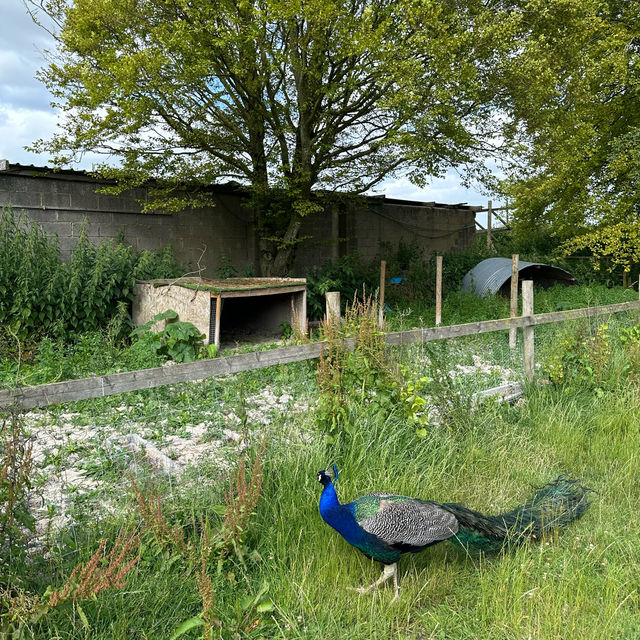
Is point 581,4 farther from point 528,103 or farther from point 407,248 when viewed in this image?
point 407,248

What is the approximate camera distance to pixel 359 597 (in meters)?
2.51

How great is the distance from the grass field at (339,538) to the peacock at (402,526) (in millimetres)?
95

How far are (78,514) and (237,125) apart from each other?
29.4 ft

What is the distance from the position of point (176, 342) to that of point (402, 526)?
223 inches

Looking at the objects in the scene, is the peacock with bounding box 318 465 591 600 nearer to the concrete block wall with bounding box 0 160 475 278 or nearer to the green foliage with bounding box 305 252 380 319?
the green foliage with bounding box 305 252 380 319

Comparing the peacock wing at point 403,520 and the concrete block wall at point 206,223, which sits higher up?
the concrete block wall at point 206,223

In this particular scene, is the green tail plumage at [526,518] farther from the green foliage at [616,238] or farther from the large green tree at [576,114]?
the green foliage at [616,238]

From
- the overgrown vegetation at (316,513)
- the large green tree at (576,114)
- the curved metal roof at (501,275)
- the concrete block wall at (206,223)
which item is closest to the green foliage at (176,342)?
the overgrown vegetation at (316,513)

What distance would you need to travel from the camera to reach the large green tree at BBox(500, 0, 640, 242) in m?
9.43

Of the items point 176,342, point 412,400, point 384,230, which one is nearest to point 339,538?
point 412,400

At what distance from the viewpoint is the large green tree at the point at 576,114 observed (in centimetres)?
943

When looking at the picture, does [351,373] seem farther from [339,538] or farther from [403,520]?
[403,520]

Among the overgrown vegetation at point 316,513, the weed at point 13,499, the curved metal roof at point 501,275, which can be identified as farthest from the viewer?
the curved metal roof at point 501,275

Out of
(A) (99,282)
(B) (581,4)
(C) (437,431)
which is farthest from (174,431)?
(B) (581,4)
